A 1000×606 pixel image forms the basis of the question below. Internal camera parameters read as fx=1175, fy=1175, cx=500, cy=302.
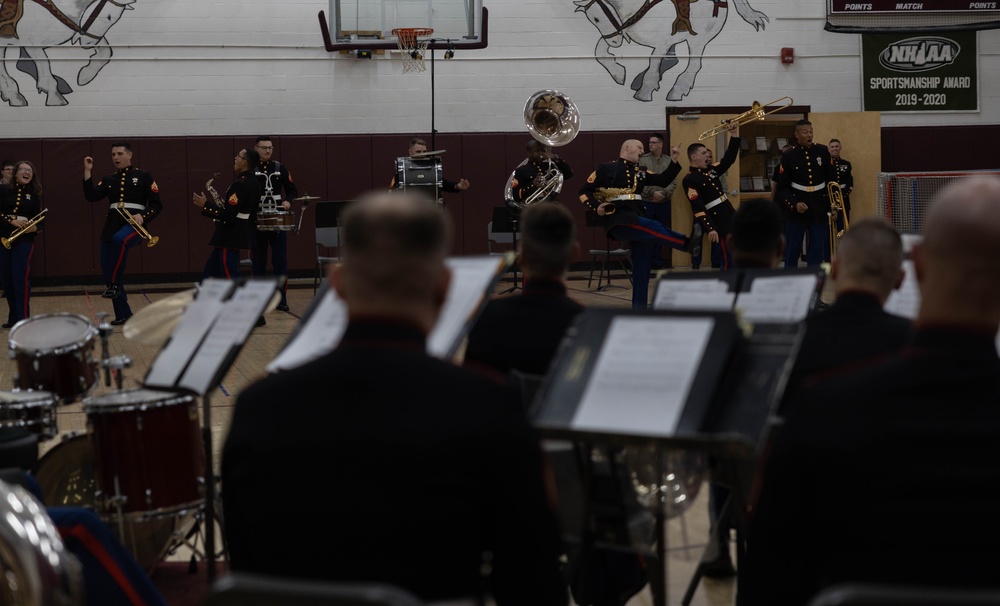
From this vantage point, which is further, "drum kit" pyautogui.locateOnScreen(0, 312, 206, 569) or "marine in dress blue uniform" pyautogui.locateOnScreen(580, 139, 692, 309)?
"marine in dress blue uniform" pyautogui.locateOnScreen(580, 139, 692, 309)

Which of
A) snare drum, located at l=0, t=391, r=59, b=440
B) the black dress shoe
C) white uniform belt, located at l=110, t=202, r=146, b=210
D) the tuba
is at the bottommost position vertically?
the black dress shoe

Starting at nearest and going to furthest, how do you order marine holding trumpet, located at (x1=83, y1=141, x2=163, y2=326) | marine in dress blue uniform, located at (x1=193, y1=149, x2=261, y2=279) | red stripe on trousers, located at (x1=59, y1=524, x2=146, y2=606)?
red stripe on trousers, located at (x1=59, y1=524, x2=146, y2=606), marine holding trumpet, located at (x1=83, y1=141, x2=163, y2=326), marine in dress blue uniform, located at (x1=193, y1=149, x2=261, y2=279)

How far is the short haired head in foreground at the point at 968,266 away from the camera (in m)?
1.89

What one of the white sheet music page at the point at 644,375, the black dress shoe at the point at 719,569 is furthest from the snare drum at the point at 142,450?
the white sheet music page at the point at 644,375

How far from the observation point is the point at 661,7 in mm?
15852

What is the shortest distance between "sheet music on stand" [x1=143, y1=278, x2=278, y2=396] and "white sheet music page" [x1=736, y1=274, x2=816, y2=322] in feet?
4.95

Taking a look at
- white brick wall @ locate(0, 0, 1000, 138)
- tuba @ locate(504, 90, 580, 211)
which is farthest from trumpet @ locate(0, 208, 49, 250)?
tuba @ locate(504, 90, 580, 211)

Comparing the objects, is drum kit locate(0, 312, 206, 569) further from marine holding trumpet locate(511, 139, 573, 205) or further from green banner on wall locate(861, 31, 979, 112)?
green banner on wall locate(861, 31, 979, 112)

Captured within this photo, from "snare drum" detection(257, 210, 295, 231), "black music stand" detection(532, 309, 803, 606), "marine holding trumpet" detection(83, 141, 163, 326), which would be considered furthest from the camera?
"snare drum" detection(257, 210, 295, 231)

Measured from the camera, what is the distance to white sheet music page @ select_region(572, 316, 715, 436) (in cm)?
222

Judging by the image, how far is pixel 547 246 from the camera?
148 inches

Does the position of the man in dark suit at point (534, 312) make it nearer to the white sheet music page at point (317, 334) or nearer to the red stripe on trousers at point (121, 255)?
the white sheet music page at point (317, 334)

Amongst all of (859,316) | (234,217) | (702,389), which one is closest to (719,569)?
(859,316)

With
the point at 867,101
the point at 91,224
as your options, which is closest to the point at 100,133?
the point at 91,224
